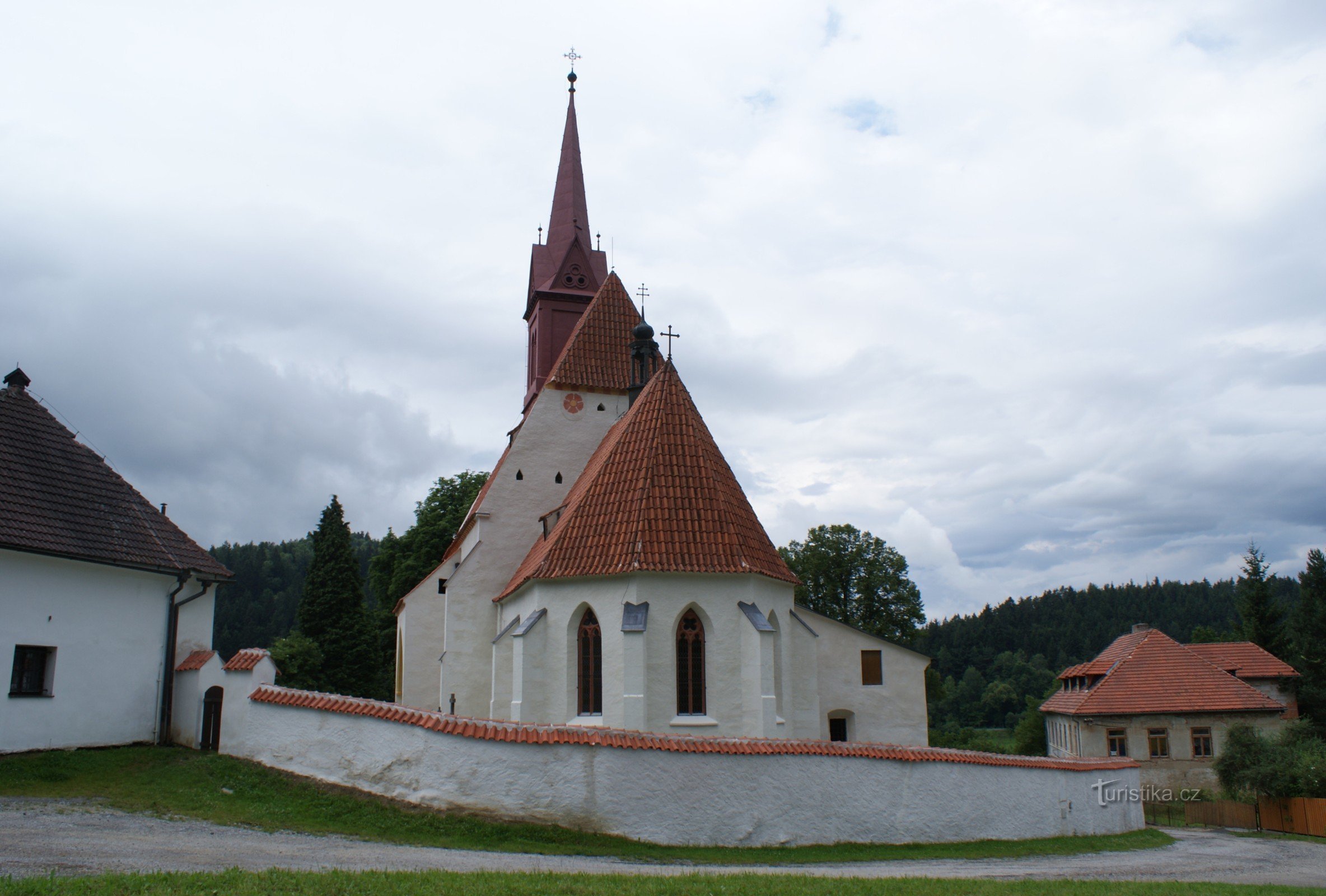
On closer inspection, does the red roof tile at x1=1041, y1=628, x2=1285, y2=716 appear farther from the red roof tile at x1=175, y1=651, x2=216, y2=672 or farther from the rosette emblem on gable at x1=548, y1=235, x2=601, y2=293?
the red roof tile at x1=175, y1=651, x2=216, y2=672

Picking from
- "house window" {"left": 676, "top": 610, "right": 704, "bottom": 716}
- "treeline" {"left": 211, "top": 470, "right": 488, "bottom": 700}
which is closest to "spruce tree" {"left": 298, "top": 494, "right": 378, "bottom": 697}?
"treeline" {"left": 211, "top": 470, "right": 488, "bottom": 700}

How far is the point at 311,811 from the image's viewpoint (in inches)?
498

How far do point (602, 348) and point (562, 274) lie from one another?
7.50 m

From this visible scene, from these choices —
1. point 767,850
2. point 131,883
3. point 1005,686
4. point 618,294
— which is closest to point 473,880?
point 131,883

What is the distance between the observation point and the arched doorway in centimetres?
1627

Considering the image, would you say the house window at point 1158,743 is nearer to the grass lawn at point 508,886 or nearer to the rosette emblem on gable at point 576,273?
the grass lawn at point 508,886

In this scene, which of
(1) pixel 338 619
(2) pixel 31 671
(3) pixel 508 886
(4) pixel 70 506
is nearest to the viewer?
(3) pixel 508 886

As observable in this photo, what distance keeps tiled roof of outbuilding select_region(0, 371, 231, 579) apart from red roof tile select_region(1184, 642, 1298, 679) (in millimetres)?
37876

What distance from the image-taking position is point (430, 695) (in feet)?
86.7

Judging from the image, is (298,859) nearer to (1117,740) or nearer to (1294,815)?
(1294,815)

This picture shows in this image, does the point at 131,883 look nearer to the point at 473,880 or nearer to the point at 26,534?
the point at 473,880

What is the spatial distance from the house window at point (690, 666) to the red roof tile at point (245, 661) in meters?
7.78

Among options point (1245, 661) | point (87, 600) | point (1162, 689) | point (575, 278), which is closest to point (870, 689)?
point (87, 600)

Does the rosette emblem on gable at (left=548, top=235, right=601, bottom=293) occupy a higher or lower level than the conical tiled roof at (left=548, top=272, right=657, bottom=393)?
higher
